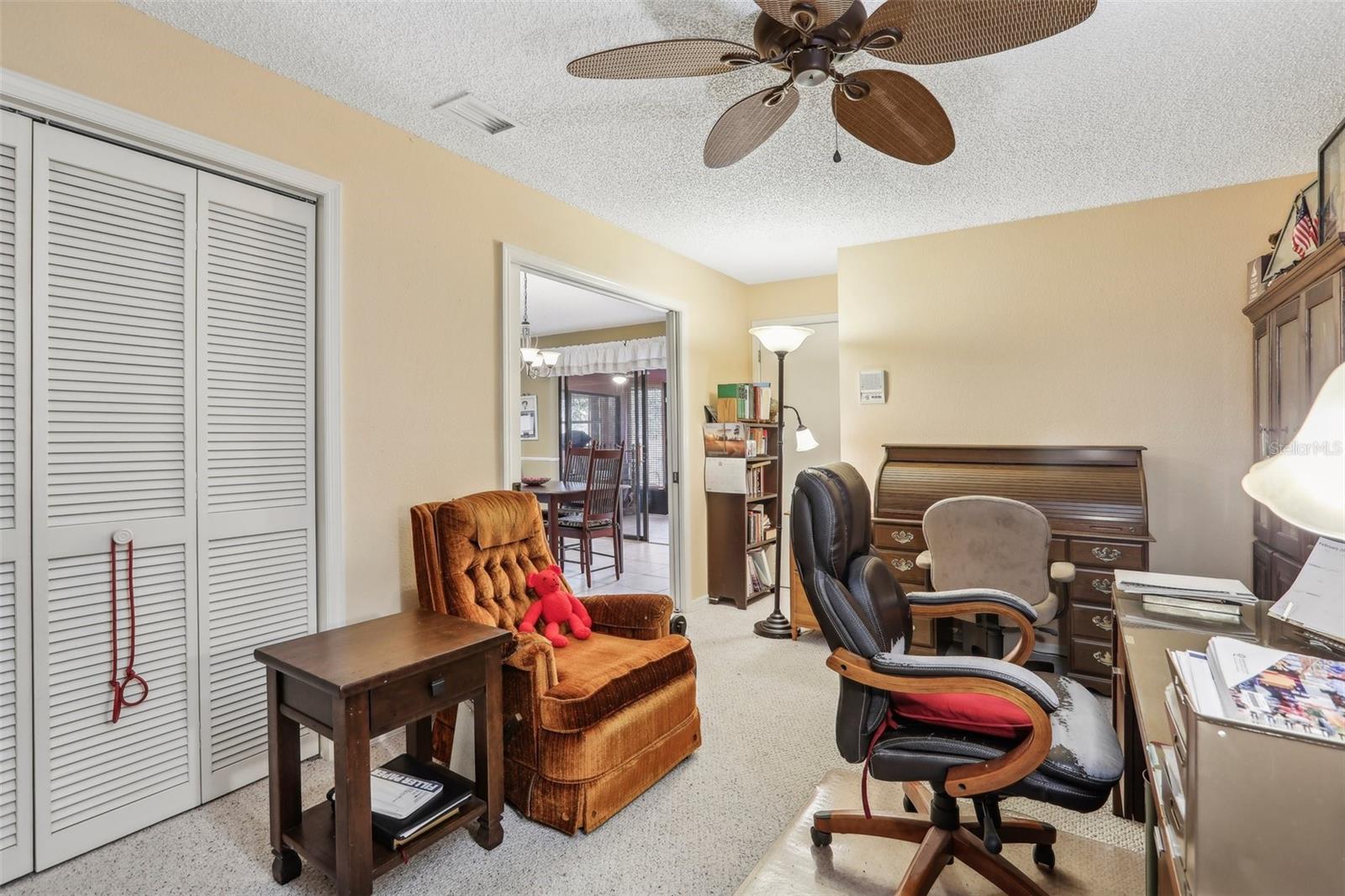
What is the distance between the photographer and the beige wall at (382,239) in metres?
1.83

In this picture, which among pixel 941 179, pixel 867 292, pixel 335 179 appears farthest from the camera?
pixel 867 292

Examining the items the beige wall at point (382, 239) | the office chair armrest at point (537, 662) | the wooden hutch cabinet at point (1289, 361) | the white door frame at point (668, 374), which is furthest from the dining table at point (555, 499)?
the wooden hutch cabinet at point (1289, 361)

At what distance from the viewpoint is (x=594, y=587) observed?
198 inches

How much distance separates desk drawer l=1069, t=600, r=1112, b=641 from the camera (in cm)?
292

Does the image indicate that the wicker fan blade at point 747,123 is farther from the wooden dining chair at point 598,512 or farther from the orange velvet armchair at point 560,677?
the wooden dining chair at point 598,512

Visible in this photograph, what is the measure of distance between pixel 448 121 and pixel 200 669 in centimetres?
208

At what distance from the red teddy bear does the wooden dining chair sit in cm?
254

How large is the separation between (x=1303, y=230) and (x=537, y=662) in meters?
3.13

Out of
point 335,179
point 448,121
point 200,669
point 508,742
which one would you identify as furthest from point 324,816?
point 448,121

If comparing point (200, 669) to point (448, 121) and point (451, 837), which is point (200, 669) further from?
point (448, 121)

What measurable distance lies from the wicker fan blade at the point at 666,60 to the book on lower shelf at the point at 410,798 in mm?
1855

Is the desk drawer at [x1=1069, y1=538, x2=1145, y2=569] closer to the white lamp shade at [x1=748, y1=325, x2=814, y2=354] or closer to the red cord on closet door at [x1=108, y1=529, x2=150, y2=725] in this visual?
the white lamp shade at [x1=748, y1=325, x2=814, y2=354]

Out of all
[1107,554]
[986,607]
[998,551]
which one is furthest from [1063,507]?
[986,607]

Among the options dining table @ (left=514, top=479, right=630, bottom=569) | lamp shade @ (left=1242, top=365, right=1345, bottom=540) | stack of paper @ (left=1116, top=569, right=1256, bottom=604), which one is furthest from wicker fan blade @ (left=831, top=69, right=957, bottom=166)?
dining table @ (left=514, top=479, right=630, bottom=569)
